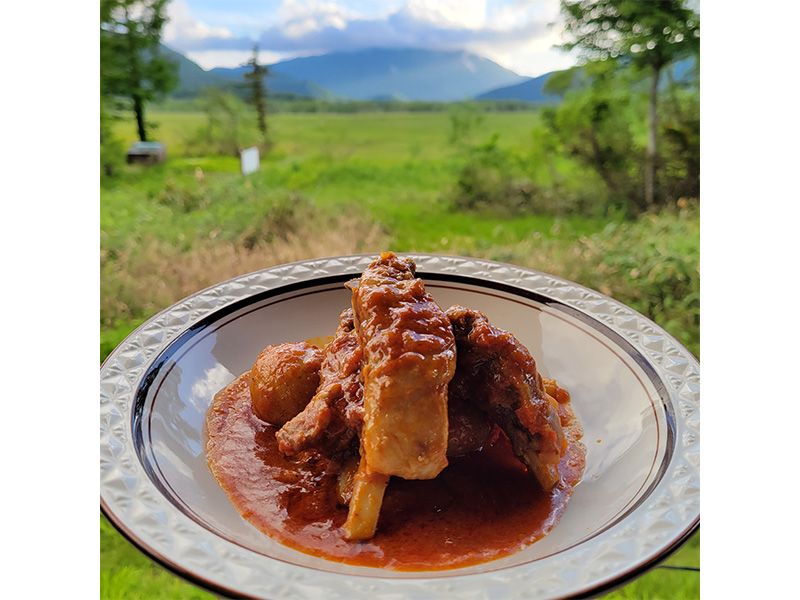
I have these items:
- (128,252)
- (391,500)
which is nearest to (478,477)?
(391,500)

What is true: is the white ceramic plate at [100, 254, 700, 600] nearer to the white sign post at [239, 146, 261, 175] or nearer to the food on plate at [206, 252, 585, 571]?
the food on plate at [206, 252, 585, 571]

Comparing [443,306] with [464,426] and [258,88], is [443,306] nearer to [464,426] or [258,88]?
[464,426]

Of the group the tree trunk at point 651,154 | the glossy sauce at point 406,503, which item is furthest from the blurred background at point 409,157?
the glossy sauce at point 406,503

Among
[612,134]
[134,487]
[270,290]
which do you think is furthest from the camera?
[612,134]

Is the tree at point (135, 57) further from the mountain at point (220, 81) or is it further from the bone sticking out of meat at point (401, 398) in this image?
the bone sticking out of meat at point (401, 398)

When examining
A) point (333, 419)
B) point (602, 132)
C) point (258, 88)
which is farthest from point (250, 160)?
point (333, 419)

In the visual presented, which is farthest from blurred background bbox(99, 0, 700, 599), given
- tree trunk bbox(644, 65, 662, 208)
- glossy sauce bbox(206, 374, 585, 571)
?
glossy sauce bbox(206, 374, 585, 571)

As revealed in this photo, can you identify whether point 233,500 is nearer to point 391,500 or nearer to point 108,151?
point 391,500
